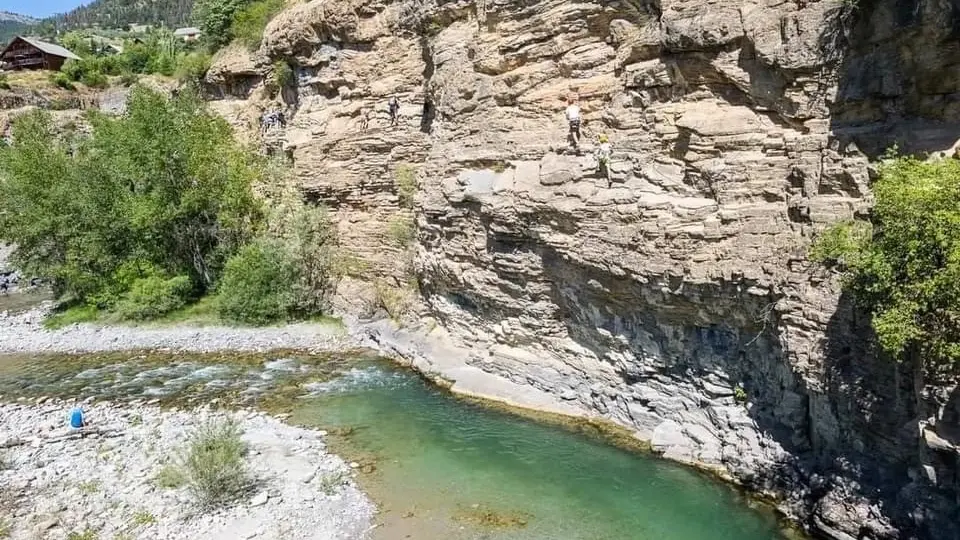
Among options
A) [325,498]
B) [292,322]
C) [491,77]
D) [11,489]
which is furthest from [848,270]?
[292,322]

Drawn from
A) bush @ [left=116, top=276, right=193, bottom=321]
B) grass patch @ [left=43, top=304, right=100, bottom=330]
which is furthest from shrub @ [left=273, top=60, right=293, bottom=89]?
grass patch @ [left=43, top=304, right=100, bottom=330]

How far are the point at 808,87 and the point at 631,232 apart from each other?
4617mm

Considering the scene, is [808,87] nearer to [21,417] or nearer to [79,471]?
[79,471]

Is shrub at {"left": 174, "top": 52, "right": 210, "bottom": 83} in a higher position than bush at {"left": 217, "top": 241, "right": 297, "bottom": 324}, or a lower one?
higher

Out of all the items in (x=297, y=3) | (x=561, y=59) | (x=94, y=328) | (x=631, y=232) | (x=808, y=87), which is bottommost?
(x=94, y=328)

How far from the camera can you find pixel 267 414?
55.8 feet

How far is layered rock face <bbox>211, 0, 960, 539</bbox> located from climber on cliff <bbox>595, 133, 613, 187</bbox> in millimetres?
118

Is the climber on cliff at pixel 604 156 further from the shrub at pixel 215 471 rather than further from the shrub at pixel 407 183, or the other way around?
the shrub at pixel 215 471

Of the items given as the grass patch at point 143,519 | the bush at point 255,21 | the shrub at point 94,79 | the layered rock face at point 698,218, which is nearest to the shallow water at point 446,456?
the layered rock face at point 698,218

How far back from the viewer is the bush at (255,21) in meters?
31.7

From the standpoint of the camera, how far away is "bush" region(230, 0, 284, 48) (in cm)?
3173

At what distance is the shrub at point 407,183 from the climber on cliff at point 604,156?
8.87 m

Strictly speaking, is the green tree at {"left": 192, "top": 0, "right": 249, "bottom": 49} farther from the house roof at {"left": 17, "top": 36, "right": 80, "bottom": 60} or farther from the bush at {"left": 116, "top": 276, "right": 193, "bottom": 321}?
the house roof at {"left": 17, "top": 36, "right": 80, "bottom": 60}

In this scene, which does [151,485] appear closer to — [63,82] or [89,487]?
[89,487]
